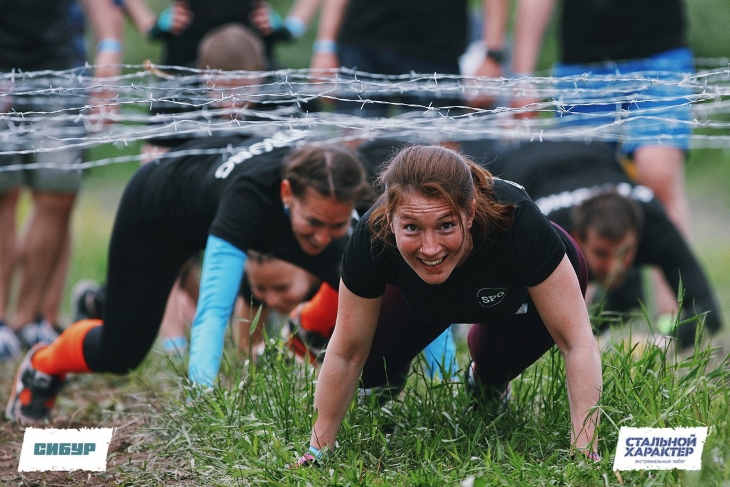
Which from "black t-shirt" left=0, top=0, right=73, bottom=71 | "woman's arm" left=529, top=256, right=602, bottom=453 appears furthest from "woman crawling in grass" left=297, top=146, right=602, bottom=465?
"black t-shirt" left=0, top=0, right=73, bottom=71

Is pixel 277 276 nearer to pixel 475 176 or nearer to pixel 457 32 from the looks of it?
pixel 457 32

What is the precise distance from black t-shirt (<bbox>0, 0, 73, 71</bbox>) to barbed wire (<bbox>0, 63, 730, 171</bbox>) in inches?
11.9

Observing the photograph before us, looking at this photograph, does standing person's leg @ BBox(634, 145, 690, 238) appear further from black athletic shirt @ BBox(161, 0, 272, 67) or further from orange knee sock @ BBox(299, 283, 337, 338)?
black athletic shirt @ BBox(161, 0, 272, 67)

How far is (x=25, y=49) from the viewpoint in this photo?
6.42 meters

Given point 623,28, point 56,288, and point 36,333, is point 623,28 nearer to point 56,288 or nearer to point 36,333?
point 56,288

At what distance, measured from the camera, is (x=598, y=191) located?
5914 mm

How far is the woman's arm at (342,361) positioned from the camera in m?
3.47

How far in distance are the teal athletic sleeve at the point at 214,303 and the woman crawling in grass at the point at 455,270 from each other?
0.82 meters

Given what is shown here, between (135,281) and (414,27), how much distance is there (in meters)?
2.70

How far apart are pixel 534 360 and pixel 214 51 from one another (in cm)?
291

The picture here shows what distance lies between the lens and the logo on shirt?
3469mm

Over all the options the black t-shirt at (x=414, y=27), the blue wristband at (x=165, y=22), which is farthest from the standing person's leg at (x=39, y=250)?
the black t-shirt at (x=414, y=27)

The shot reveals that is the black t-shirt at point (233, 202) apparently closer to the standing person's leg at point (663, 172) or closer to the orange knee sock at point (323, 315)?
the orange knee sock at point (323, 315)

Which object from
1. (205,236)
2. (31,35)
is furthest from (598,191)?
(31,35)
